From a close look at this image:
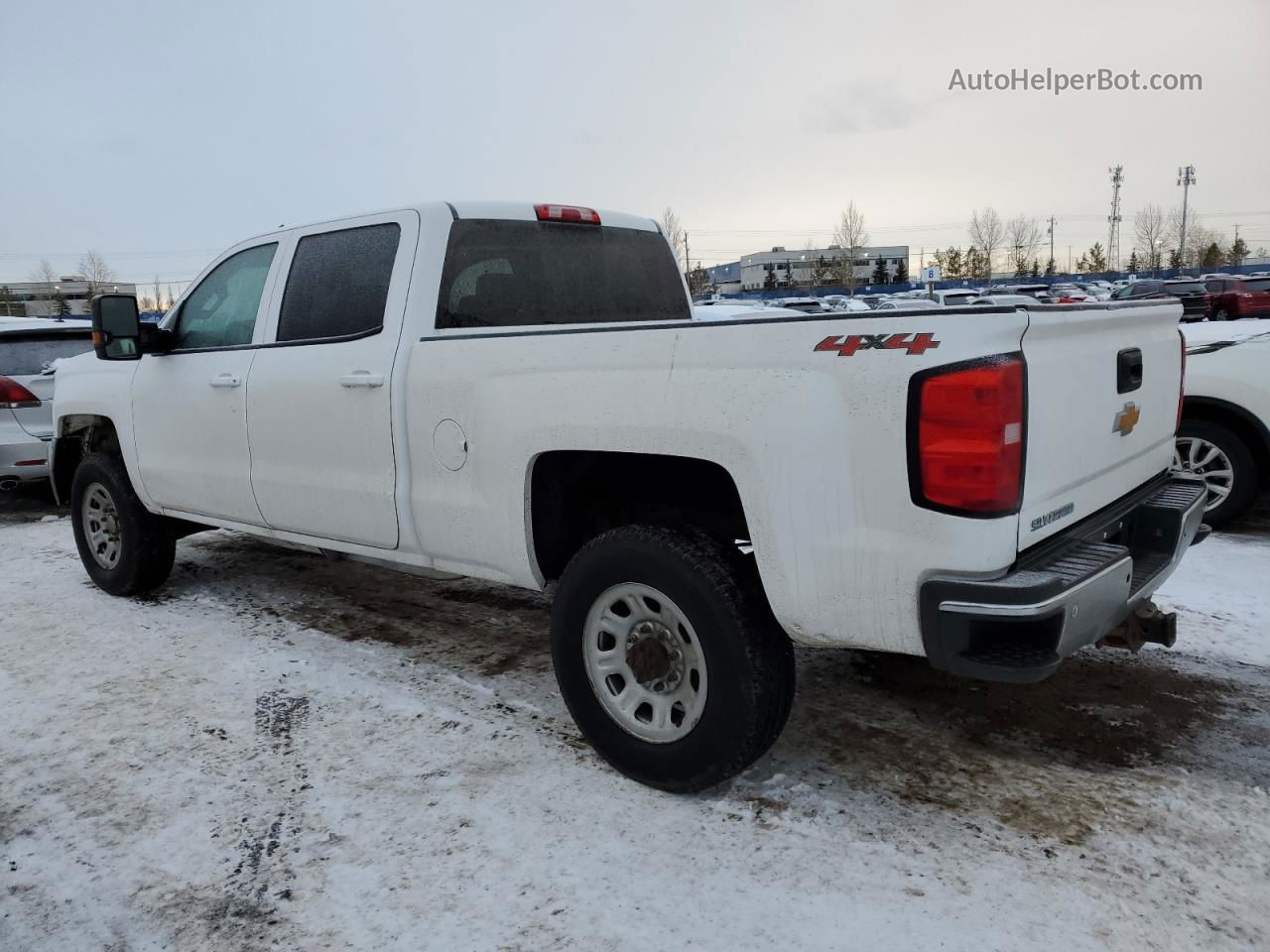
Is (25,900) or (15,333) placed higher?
(15,333)

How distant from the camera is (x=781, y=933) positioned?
237cm

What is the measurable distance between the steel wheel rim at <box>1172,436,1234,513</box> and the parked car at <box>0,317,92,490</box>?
8.26m

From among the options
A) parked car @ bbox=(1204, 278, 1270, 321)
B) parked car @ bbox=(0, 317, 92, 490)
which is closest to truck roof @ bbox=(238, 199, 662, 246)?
parked car @ bbox=(0, 317, 92, 490)

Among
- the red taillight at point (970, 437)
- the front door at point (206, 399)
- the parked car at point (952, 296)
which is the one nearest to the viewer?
the red taillight at point (970, 437)

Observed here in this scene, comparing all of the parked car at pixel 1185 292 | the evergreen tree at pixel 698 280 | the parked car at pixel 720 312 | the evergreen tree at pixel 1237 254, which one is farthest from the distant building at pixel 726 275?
the parked car at pixel 720 312

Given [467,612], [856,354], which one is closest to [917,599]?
[856,354]

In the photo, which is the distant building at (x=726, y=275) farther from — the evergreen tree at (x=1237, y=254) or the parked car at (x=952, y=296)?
the parked car at (x=952, y=296)

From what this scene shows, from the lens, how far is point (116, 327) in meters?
4.62

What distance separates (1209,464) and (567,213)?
4.53 m

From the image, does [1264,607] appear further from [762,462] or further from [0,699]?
[0,699]

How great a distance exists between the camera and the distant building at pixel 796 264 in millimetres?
99250

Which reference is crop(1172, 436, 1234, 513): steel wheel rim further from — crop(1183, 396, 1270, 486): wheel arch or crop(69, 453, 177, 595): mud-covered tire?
crop(69, 453, 177, 595): mud-covered tire

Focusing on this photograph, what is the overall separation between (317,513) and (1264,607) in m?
4.50

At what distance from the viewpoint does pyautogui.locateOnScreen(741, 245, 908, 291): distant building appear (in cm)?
9925
